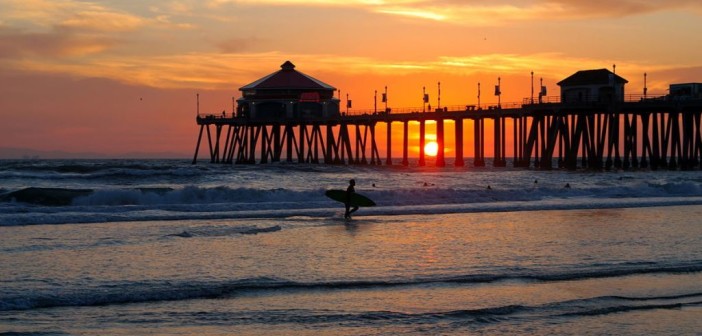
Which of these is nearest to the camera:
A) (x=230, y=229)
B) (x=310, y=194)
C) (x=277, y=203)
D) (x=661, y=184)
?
(x=230, y=229)

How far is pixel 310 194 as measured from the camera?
3638 centimetres

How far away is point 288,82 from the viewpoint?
282 feet

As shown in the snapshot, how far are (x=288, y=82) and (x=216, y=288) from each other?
7372cm

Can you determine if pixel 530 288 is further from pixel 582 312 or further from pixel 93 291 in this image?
pixel 93 291

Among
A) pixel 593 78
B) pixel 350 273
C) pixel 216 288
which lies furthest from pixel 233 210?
pixel 593 78

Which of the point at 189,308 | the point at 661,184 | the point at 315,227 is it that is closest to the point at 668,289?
the point at 189,308

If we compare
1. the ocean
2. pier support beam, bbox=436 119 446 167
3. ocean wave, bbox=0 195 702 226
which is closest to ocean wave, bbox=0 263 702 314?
the ocean

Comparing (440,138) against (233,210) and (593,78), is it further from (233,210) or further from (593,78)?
(233,210)

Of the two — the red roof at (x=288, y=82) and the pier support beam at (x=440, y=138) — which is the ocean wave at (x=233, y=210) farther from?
the red roof at (x=288, y=82)

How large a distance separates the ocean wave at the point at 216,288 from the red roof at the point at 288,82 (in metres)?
71.9

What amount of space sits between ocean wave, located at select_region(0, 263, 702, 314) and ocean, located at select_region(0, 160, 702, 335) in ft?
0.09

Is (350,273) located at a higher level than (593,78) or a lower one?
lower

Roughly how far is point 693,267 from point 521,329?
17.7ft

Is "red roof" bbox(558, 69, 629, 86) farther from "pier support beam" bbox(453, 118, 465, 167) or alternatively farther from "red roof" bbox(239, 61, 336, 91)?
"red roof" bbox(239, 61, 336, 91)
